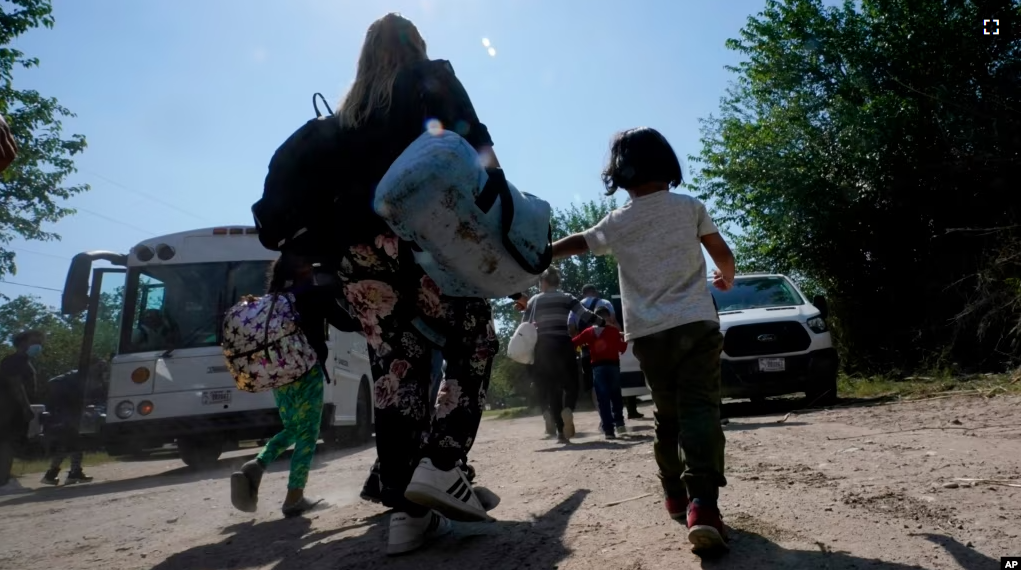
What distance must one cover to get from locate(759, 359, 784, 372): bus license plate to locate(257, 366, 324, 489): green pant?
6.64 meters

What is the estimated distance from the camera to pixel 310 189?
120 inches

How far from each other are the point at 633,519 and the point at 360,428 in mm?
8949

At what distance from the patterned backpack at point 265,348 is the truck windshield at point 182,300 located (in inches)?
198

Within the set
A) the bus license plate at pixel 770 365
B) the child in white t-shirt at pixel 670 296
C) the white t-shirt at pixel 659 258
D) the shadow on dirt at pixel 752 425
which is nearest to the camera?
the child in white t-shirt at pixel 670 296

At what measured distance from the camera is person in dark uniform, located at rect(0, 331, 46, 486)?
978 cm

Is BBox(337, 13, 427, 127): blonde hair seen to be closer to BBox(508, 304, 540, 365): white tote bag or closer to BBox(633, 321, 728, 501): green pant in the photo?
BBox(633, 321, 728, 501): green pant

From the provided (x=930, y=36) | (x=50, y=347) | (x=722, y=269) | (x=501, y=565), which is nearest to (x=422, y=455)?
(x=501, y=565)

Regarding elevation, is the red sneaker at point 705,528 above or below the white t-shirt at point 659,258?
below

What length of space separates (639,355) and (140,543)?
2.72 metres

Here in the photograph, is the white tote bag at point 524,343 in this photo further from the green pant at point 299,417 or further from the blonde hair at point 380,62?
the blonde hair at point 380,62

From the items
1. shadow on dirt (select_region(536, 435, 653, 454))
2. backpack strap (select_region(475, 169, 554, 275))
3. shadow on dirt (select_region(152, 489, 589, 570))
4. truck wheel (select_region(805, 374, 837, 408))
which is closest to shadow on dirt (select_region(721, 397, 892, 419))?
truck wheel (select_region(805, 374, 837, 408))

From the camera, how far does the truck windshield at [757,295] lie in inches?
428

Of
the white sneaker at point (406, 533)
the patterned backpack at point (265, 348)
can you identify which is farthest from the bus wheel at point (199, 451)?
the white sneaker at point (406, 533)

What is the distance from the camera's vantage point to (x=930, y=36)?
16.1 m
